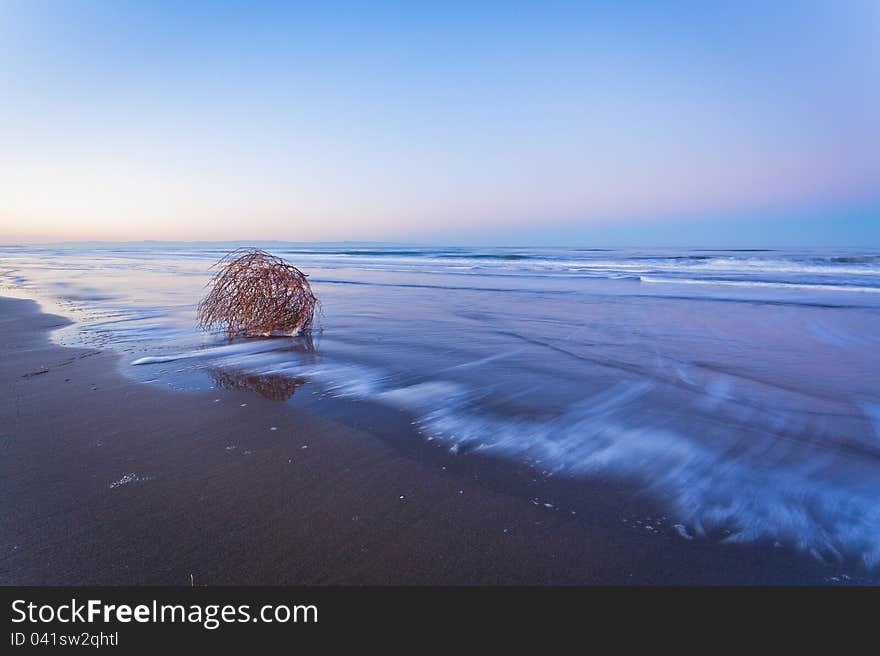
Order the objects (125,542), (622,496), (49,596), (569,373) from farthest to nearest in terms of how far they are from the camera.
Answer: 1. (569,373)
2. (622,496)
3. (125,542)
4. (49,596)

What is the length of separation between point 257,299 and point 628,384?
18.2 ft

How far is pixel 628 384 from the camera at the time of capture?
482 centimetres

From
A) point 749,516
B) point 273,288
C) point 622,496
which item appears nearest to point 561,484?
point 622,496

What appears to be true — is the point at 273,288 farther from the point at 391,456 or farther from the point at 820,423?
the point at 820,423

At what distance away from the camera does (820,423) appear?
3.74 metres

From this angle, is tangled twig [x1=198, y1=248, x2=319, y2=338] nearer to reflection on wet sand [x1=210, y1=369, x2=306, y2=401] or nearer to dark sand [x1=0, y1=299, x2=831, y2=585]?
reflection on wet sand [x1=210, y1=369, x2=306, y2=401]

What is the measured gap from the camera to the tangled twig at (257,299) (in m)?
7.26

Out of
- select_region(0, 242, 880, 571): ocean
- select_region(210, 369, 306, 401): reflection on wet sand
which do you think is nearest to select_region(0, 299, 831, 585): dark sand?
select_region(0, 242, 880, 571): ocean

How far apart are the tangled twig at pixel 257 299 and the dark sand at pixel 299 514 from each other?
140 inches

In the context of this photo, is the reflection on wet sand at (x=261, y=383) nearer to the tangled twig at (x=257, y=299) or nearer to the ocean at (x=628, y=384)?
the ocean at (x=628, y=384)

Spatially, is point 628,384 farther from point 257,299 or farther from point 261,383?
point 257,299

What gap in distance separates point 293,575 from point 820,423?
13.6ft

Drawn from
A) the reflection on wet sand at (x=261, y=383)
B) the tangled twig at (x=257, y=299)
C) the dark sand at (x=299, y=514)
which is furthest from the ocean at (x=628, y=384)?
the tangled twig at (x=257, y=299)

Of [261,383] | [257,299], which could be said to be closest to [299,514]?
[261,383]
